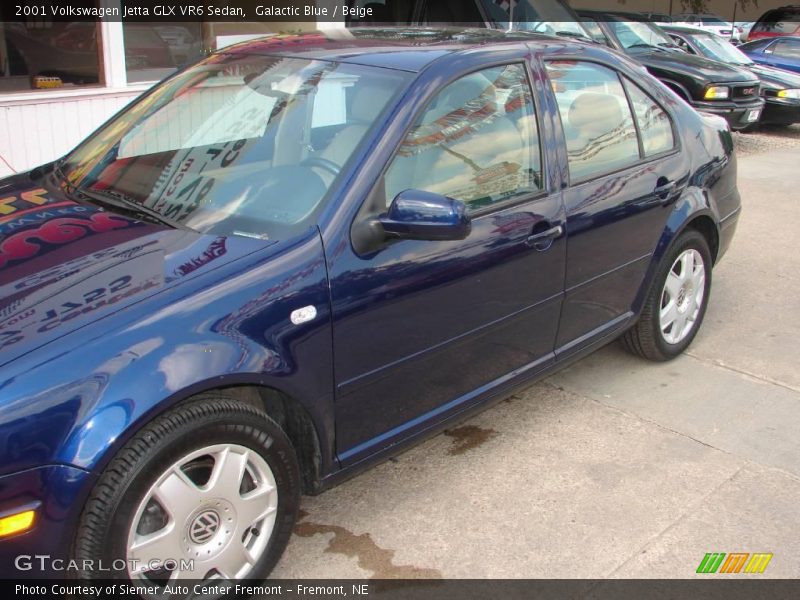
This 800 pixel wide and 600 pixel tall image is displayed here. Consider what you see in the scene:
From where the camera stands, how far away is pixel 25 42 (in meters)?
7.60

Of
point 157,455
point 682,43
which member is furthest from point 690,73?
point 157,455

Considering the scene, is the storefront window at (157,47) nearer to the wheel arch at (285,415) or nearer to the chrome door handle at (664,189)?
the chrome door handle at (664,189)

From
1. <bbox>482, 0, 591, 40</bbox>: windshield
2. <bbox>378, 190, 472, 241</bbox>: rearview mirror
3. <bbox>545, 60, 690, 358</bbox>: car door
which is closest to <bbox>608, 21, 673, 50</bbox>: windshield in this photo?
<bbox>482, 0, 591, 40</bbox>: windshield

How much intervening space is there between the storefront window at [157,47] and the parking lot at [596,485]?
16.8 feet

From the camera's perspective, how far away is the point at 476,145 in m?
3.16

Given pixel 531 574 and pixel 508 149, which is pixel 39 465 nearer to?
pixel 531 574

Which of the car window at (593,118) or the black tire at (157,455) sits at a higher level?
the car window at (593,118)

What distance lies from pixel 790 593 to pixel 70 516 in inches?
89.7

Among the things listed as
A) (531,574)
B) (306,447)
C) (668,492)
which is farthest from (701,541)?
(306,447)

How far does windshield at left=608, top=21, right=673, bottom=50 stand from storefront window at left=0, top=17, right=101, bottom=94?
684cm

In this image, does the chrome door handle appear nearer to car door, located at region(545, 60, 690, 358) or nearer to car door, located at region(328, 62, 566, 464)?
car door, located at region(545, 60, 690, 358)

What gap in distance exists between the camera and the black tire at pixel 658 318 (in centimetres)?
412

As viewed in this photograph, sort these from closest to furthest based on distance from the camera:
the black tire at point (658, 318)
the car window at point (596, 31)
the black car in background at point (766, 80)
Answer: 1. the black tire at point (658, 318)
2. the car window at point (596, 31)
3. the black car in background at point (766, 80)

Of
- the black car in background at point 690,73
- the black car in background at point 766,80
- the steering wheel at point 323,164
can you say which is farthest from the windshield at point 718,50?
the steering wheel at point 323,164
